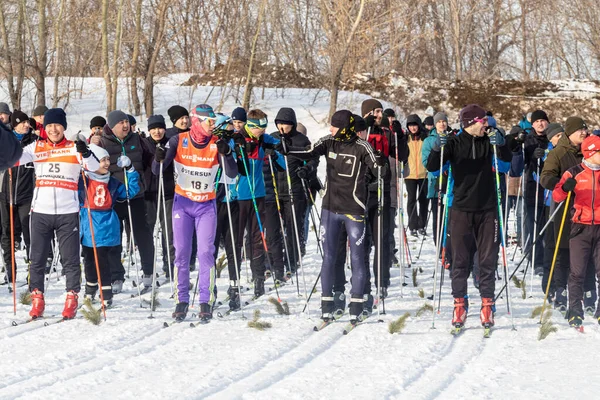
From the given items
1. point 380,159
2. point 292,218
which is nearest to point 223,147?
point 380,159

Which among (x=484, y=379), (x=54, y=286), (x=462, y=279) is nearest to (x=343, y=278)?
(x=462, y=279)

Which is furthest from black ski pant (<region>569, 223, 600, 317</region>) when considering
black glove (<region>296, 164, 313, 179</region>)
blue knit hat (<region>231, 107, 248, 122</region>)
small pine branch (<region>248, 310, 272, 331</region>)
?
blue knit hat (<region>231, 107, 248, 122</region>)

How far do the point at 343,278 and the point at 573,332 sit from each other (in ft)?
7.29

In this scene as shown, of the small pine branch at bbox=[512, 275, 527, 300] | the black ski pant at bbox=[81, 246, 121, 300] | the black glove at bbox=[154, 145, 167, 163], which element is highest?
the black glove at bbox=[154, 145, 167, 163]

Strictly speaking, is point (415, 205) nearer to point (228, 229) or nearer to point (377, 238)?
point (228, 229)

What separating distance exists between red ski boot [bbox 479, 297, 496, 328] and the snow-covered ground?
13cm

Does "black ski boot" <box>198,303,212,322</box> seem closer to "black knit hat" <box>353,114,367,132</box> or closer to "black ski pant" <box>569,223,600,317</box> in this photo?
"black knit hat" <box>353,114,367,132</box>

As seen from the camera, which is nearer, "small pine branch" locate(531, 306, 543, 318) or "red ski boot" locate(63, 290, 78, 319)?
"red ski boot" locate(63, 290, 78, 319)

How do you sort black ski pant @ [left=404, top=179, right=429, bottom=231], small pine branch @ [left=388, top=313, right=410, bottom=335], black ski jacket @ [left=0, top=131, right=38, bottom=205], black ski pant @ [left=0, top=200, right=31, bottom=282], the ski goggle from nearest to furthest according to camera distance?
1. small pine branch @ [left=388, top=313, right=410, bottom=335]
2. the ski goggle
3. black ski jacket @ [left=0, top=131, right=38, bottom=205]
4. black ski pant @ [left=0, top=200, right=31, bottom=282]
5. black ski pant @ [left=404, top=179, right=429, bottom=231]

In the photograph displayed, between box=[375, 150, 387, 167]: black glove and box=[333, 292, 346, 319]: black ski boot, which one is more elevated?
box=[375, 150, 387, 167]: black glove

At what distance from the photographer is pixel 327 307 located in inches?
301

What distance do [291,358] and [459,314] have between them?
6.30ft

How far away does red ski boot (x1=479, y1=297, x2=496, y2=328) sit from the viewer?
7.31 metres

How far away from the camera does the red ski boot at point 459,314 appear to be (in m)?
7.34
